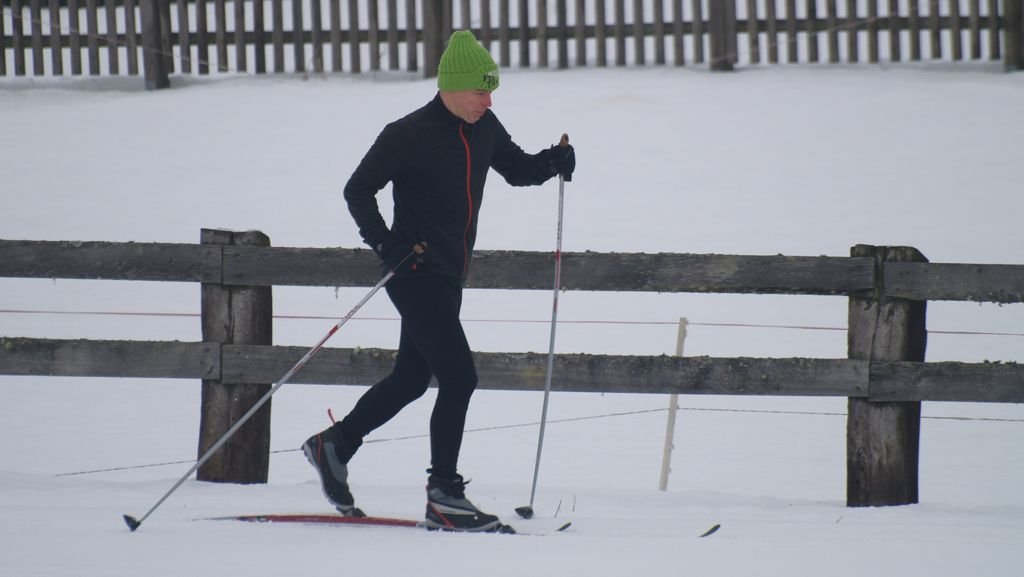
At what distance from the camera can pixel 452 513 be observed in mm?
4125

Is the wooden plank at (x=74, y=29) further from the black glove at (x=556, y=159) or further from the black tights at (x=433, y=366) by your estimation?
the black tights at (x=433, y=366)

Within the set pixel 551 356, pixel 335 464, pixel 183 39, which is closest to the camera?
pixel 335 464

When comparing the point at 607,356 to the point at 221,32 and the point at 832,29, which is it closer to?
the point at 832,29

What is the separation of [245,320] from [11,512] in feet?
4.01

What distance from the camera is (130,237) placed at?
10.3 meters

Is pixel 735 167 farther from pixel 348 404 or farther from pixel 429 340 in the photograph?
pixel 429 340

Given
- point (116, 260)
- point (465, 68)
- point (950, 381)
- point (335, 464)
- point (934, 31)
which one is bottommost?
point (335, 464)

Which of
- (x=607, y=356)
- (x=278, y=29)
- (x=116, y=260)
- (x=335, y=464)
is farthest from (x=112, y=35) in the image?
(x=335, y=464)

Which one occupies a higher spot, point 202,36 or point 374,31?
point 202,36

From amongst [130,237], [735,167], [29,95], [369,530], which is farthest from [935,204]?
[29,95]

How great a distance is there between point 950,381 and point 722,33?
874 centimetres

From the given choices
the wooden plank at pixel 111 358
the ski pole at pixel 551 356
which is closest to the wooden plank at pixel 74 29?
the wooden plank at pixel 111 358

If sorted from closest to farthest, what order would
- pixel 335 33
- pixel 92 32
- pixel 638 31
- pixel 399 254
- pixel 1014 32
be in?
pixel 399 254, pixel 1014 32, pixel 638 31, pixel 335 33, pixel 92 32

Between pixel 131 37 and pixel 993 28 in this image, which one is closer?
pixel 993 28
